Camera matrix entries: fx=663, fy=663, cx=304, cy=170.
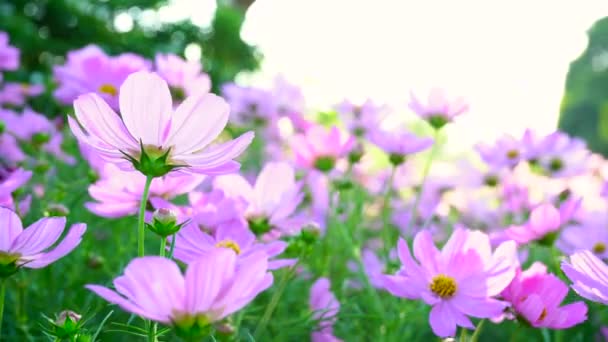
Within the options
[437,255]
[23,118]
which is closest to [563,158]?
[437,255]

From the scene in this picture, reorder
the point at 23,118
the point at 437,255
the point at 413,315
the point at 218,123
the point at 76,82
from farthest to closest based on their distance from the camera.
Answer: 1. the point at 23,118
2. the point at 76,82
3. the point at 413,315
4. the point at 437,255
5. the point at 218,123

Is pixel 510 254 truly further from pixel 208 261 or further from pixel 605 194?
pixel 605 194

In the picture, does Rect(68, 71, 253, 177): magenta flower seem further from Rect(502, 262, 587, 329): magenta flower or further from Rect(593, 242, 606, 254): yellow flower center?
Rect(593, 242, 606, 254): yellow flower center

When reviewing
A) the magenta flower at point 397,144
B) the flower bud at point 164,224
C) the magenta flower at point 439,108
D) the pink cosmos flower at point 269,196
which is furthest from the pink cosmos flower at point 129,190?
the magenta flower at point 439,108

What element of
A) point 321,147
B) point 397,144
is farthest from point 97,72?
point 397,144

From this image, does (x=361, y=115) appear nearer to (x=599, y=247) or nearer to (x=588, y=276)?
(x=599, y=247)

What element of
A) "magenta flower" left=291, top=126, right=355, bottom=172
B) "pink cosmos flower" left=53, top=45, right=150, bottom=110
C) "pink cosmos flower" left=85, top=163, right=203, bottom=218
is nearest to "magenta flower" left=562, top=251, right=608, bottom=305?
"pink cosmos flower" left=85, top=163, right=203, bottom=218
